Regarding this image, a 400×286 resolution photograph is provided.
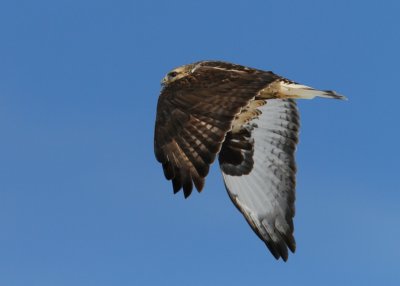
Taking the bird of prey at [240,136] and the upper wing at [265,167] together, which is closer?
the bird of prey at [240,136]

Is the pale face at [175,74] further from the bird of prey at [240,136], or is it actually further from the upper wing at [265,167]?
the upper wing at [265,167]

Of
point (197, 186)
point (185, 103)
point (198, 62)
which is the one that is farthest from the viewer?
point (198, 62)

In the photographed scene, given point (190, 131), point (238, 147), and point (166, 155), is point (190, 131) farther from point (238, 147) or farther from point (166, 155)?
point (238, 147)

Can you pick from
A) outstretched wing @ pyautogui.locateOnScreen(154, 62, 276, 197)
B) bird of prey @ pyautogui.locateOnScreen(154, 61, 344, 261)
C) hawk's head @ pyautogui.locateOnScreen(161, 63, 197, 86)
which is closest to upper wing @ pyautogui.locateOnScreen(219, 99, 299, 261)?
bird of prey @ pyautogui.locateOnScreen(154, 61, 344, 261)

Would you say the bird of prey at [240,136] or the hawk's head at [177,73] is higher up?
the hawk's head at [177,73]

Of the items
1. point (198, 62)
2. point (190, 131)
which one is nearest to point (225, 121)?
Answer: point (190, 131)

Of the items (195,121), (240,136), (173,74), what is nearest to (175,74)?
(173,74)

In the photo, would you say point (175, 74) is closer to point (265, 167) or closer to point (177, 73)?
point (177, 73)

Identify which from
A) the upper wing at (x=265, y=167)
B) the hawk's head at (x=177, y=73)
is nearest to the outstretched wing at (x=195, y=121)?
the hawk's head at (x=177, y=73)
